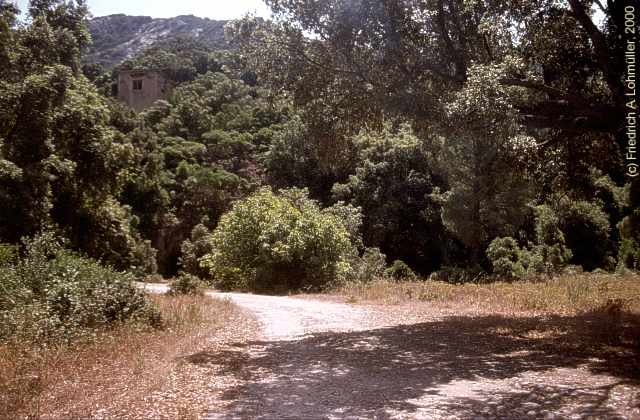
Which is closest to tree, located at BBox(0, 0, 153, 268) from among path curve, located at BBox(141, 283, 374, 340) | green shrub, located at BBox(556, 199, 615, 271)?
path curve, located at BBox(141, 283, 374, 340)

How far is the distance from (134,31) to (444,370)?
555 ft

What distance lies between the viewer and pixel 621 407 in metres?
5.77

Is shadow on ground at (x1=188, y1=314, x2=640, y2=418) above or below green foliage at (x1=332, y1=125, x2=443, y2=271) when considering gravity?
below

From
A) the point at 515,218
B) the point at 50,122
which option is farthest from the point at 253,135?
the point at 50,122

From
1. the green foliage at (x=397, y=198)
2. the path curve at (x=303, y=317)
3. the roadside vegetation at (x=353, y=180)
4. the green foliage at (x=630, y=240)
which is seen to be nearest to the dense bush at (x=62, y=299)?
the roadside vegetation at (x=353, y=180)

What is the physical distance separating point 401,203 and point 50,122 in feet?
74.9

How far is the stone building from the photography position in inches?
2970

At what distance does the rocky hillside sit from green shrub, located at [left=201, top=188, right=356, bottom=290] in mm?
122038

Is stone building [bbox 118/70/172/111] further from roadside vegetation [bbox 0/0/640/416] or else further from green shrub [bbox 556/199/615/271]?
green shrub [bbox 556/199/615/271]

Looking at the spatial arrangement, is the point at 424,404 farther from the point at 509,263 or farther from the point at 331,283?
the point at 509,263

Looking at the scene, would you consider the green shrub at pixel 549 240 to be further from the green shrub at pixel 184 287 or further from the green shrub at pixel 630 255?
the green shrub at pixel 184 287

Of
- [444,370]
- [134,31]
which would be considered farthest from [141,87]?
[134,31]

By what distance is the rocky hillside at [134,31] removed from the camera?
141125 millimetres

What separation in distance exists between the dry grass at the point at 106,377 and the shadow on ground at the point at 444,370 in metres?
0.69
